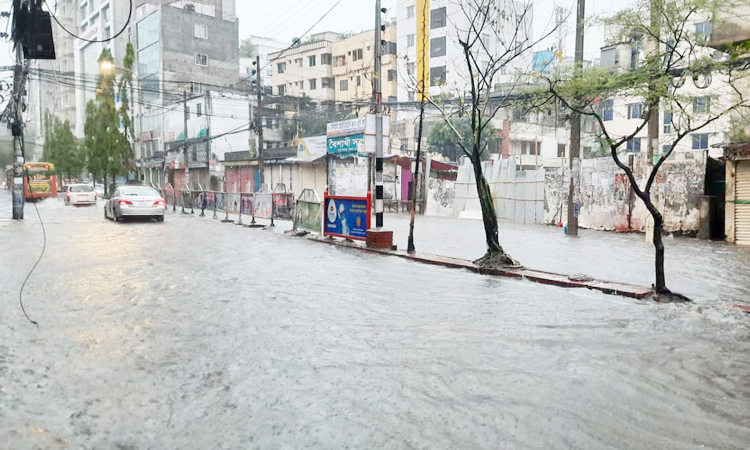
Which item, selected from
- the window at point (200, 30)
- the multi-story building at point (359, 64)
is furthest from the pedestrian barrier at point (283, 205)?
the window at point (200, 30)

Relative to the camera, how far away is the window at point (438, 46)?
Answer: 2013 inches

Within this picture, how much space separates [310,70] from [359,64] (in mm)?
6956

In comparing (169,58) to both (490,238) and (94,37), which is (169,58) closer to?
(94,37)

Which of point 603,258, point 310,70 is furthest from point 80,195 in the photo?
point 603,258

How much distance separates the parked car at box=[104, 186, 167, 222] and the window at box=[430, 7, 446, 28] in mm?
33423

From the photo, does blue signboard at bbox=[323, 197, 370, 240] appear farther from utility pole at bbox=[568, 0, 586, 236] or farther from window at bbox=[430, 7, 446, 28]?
window at bbox=[430, 7, 446, 28]

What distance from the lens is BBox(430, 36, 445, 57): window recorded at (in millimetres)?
51125

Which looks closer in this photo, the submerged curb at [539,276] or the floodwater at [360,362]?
the floodwater at [360,362]

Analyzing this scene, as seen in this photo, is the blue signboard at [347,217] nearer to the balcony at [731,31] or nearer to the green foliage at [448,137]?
the balcony at [731,31]

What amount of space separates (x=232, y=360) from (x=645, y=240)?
51.0 feet

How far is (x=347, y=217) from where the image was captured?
16500 mm

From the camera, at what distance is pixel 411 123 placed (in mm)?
51344

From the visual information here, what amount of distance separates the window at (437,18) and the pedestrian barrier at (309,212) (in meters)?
35.3

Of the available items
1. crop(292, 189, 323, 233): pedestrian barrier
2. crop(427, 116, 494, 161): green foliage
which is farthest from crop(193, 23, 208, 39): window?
crop(292, 189, 323, 233): pedestrian barrier
